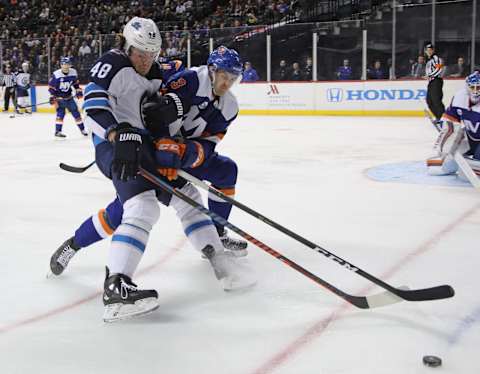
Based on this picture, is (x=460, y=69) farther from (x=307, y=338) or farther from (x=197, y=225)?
(x=307, y=338)

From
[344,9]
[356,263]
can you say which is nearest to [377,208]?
[356,263]

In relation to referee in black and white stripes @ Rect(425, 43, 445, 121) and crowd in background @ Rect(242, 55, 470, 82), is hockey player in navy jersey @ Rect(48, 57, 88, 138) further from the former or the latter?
referee in black and white stripes @ Rect(425, 43, 445, 121)

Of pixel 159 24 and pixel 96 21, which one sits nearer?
pixel 159 24

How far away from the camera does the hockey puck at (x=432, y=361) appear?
160cm

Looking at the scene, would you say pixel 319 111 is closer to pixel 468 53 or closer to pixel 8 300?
pixel 468 53

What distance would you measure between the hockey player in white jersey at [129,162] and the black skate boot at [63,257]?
403 mm

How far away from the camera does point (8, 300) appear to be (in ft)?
7.13

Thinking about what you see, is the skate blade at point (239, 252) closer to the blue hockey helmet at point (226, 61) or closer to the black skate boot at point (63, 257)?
the black skate boot at point (63, 257)

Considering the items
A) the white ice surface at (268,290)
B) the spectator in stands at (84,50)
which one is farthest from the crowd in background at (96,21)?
the white ice surface at (268,290)

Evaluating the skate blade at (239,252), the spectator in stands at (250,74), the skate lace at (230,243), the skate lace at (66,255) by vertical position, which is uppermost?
the spectator in stands at (250,74)

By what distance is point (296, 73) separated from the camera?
1200 cm

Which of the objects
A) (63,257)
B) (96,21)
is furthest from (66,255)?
(96,21)

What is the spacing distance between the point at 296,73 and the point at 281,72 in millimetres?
325

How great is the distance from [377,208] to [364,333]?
1.90m
